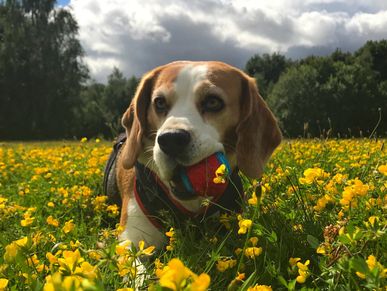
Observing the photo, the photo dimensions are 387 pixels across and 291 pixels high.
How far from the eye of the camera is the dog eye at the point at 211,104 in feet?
10.3

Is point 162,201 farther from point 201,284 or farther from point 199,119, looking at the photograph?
point 201,284

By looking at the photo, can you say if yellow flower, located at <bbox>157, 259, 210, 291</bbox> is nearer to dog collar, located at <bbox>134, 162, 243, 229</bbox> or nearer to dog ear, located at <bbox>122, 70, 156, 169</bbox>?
dog collar, located at <bbox>134, 162, 243, 229</bbox>

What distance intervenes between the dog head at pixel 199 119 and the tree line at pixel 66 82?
3097 cm

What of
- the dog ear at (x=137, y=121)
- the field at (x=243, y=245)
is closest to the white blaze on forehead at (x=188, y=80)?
the dog ear at (x=137, y=121)

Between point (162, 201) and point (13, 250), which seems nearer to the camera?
point (13, 250)

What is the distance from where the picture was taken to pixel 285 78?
127 ft

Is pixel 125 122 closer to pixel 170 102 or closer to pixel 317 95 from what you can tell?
pixel 170 102

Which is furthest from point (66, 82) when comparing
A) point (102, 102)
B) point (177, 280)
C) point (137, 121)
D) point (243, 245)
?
point (177, 280)

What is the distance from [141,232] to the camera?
3053 millimetres

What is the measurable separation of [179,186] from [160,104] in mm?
723

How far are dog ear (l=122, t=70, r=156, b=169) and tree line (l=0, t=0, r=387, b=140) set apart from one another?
3091 centimetres

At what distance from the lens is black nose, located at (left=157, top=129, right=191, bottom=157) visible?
2.68 m

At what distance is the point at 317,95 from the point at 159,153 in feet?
117

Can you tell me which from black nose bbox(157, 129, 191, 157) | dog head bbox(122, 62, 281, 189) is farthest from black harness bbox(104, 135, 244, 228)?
black nose bbox(157, 129, 191, 157)
